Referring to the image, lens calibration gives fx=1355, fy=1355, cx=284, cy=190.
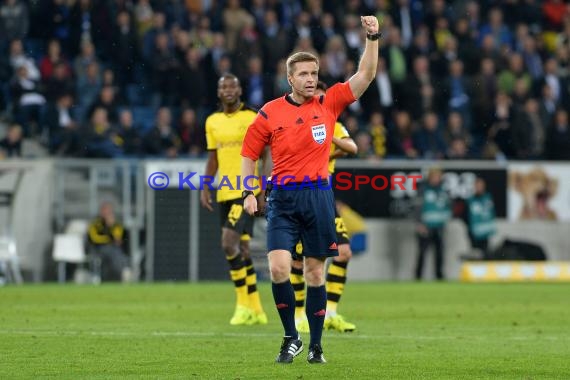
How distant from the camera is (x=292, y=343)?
393 inches

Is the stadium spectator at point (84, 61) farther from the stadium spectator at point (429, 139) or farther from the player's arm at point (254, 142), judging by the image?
the player's arm at point (254, 142)

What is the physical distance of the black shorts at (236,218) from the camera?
1458cm

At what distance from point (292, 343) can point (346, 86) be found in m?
1.94

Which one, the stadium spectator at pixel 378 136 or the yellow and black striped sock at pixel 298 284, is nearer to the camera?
the yellow and black striped sock at pixel 298 284

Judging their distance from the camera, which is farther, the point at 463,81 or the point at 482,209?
the point at 463,81

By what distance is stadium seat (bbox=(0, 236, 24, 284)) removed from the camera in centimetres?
2320

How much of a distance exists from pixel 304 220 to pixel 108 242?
544 inches

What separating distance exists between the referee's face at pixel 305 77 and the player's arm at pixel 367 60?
12.7 inches

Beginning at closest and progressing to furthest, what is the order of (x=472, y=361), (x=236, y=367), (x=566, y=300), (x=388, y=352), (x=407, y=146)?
(x=236, y=367), (x=472, y=361), (x=388, y=352), (x=566, y=300), (x=407, y=146)

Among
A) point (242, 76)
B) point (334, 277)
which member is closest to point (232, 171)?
point (334, 277)

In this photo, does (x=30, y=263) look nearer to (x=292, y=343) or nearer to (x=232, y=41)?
(x=232, y=41)

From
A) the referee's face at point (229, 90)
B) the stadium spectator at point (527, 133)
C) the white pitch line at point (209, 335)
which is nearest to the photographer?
the white pitch line at point (209, 335)

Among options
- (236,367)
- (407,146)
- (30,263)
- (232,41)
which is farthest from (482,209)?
(236,367)

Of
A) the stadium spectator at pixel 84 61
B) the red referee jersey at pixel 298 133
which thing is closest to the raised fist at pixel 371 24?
the red referee jersey at pixel 298 133
